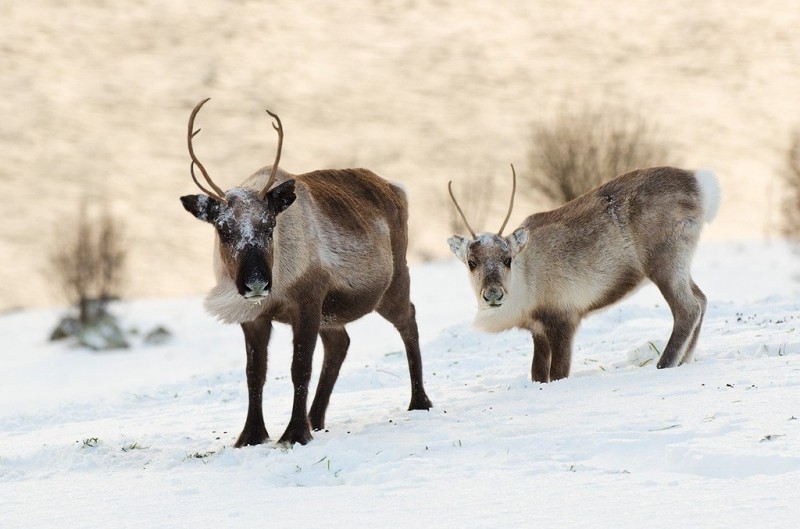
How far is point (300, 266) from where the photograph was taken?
7.22 meters

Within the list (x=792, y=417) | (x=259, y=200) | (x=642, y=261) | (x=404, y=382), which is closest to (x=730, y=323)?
(x=642, y=261)

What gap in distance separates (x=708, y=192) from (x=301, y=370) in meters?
4.13

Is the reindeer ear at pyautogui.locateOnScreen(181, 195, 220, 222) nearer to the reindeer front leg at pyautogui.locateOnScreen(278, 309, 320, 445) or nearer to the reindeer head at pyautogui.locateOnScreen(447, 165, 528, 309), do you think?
the reindeer front leg at pyautogui.locateOnScreen(278, 309, 320, 445)

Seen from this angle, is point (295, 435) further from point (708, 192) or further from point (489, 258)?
point (708, 192)

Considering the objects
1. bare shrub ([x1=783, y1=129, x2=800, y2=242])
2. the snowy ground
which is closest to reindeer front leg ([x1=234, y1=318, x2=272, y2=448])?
the snowy ground

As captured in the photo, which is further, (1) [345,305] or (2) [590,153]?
(2) [590,153]

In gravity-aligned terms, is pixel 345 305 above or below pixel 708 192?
below

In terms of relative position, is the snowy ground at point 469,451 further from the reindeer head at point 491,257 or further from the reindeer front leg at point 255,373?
the reindeer head at point 491,257

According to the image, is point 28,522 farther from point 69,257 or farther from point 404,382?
point 69,257

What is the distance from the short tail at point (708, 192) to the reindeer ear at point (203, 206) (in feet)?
14.7

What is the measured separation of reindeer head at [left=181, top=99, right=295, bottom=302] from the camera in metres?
6.61

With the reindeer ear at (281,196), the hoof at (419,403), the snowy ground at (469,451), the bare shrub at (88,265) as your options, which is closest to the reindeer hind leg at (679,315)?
the snowy ground at (469,451)

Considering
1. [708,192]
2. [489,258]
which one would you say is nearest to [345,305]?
[489,258]

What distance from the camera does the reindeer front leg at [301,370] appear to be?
7.19 metres
